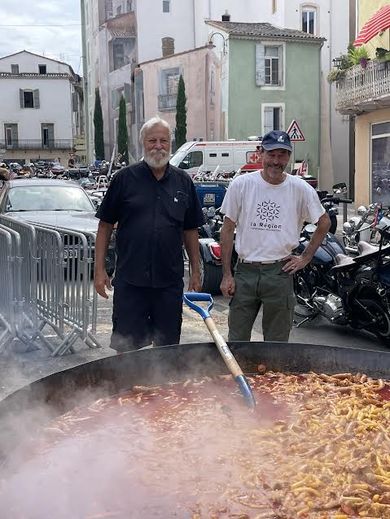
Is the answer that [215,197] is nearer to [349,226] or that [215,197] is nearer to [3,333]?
[349,226]

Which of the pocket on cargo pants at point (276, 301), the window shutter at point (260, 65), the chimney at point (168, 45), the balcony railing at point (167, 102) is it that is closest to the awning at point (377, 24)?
the window shutter at point (260, 65)

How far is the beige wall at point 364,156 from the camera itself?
82.3 ft

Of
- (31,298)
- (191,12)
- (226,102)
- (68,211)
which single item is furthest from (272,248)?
(191,12)

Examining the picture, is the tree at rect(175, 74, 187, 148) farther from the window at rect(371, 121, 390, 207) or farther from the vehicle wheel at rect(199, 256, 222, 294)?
the vehicle wheel at rect(199, 256, 222, 294)

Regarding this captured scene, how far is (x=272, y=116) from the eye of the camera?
34812 mm

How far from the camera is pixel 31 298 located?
6.70 metres

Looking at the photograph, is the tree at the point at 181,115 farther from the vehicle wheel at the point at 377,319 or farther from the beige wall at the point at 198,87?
the vehicle wheel at the point at 377,319

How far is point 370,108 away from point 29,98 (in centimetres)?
6095

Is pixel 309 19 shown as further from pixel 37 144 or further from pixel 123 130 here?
pixel 37 144

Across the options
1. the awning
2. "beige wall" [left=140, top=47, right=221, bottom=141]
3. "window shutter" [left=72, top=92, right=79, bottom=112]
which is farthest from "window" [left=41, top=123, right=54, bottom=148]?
the awning

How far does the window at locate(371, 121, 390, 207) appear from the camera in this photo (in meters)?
24.0

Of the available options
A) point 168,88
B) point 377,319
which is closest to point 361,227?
point 377,319

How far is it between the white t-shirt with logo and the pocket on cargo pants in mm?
131

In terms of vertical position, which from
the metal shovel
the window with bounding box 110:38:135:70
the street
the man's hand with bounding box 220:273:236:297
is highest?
the window with bounding box 110:38:135:70
